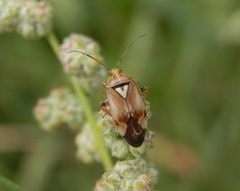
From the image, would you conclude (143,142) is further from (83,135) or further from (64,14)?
(64,14)

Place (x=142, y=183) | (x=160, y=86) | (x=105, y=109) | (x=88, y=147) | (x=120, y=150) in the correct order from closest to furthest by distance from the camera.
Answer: (x=142, y=183) → (x=120, y=150) → (x=105, y=109) → (x=88, y=147) → (x=160, y=86)

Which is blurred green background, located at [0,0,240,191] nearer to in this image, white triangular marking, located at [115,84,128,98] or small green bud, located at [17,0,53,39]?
small green bud, located at [17,0,53,39]

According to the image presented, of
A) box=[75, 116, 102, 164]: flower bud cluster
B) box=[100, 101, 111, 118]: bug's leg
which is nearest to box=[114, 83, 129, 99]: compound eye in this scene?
box=[100, 101, 111, 118]: bug's leg

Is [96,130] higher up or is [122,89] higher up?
[122,89]

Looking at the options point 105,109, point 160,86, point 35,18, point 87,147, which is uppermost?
point 35,18

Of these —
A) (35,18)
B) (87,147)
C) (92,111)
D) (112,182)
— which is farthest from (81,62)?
(112,182)

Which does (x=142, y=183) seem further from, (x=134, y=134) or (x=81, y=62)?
(x=81, y=62)

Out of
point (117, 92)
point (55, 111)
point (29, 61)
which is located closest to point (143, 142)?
point (117, 92)
